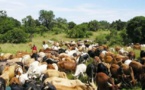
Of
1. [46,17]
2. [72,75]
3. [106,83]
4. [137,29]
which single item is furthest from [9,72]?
[46,17]

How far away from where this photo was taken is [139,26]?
42688 millimetres

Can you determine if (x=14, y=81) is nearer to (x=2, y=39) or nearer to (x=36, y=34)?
(x=2, y=39)

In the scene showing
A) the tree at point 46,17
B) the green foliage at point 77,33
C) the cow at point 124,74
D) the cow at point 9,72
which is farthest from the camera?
the tree at point 46,17

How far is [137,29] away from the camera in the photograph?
41812mm

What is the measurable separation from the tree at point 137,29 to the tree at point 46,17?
32086 millimetres

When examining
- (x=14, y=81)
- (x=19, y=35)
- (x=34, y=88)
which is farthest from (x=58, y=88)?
(x=19, y=35)

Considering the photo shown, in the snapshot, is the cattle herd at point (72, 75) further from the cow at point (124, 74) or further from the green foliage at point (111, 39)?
the green foliage at point (111, 39)

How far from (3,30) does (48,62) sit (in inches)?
1294

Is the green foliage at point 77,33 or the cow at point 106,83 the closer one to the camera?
the cow at point 106,83

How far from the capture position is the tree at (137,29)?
41.7 metres

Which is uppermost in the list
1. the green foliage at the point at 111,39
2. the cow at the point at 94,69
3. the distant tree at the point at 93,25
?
the cow at the point at 94,69

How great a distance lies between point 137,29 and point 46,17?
3527 cm

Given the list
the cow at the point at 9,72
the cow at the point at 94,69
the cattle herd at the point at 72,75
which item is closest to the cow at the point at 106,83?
the cattle herd at the point at 72,75

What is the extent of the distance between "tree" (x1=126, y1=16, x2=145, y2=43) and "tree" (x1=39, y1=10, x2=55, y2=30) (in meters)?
32.1
